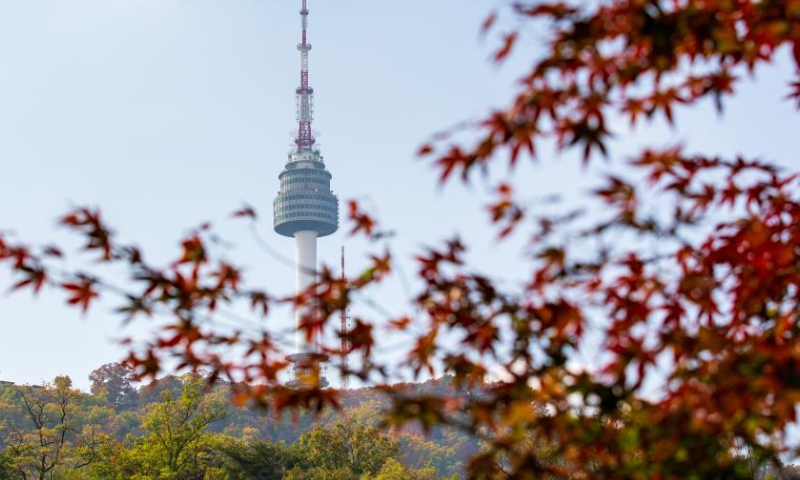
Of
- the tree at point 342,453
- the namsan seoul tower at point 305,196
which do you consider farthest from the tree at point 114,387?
the tree at point 342,453

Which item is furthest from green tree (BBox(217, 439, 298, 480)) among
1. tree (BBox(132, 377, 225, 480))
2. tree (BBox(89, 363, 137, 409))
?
tree (BBox(89, 363, 137, 409))

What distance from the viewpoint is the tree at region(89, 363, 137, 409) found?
6309 inches

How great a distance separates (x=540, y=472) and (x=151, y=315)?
219cm

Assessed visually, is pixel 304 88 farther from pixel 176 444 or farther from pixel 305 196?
pixel 176 444

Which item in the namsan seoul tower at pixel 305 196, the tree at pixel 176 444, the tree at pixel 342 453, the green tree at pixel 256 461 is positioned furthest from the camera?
the namsan seoul tower at pixel 305 196

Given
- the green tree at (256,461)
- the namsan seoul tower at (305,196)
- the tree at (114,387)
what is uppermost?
the namsan seoul tower at (305,196)

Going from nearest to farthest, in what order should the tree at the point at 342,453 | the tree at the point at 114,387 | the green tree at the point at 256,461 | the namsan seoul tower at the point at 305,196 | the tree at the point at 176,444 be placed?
the tree at the point at 176,444 < the green tree at the point at 256,461 < the tree at the point at 342,453 < the tree at the point at 114,387 < the namsan seoul tower at the point at 305,196

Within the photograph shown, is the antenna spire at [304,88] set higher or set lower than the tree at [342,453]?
higher

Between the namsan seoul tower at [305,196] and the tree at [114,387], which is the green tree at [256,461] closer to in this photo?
the tree at [114,387]

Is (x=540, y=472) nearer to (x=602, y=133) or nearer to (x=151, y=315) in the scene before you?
(x=602, y=133)

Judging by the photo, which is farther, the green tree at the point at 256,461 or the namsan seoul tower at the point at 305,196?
the namsan seoul tower at the point at 305,196

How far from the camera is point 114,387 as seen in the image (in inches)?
6358

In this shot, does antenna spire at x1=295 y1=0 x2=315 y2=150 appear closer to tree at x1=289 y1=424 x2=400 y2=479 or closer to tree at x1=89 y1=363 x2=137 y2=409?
tree at x1=89 y1=363 x2=137 y2=409

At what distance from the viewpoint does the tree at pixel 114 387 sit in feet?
526
